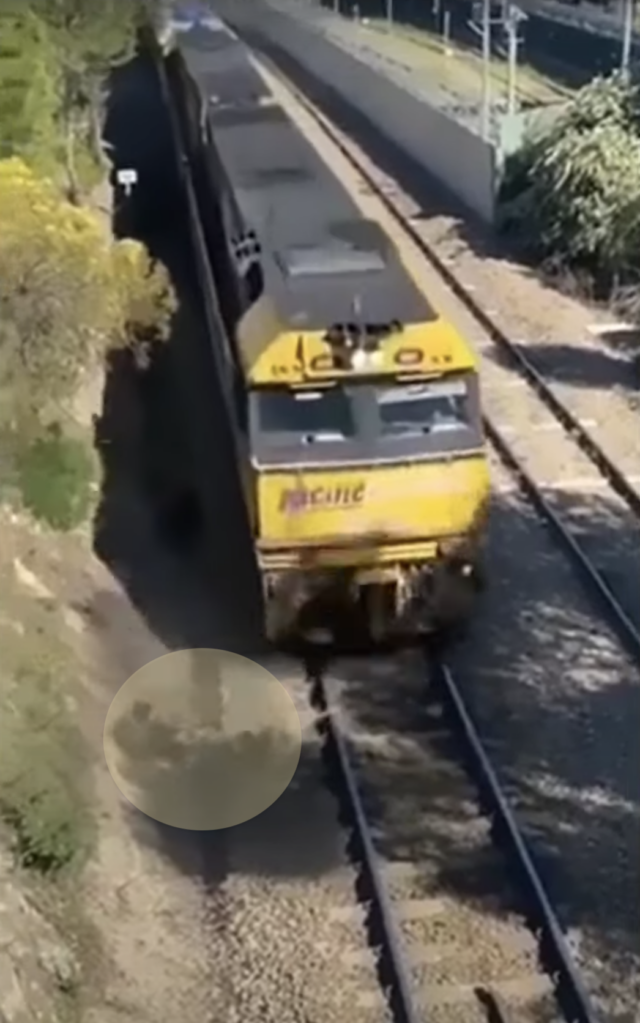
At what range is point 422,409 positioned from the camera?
1459cm

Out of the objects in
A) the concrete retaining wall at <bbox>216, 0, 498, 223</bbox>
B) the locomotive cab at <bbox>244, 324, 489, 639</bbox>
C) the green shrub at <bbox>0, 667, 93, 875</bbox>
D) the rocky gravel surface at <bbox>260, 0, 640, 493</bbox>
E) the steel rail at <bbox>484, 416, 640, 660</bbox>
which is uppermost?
the locomotive cab at <bbox>244, 324, 489, 639</bbox>

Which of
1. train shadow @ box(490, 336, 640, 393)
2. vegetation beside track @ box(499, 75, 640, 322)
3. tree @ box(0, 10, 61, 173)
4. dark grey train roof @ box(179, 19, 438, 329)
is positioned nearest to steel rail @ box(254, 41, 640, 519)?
train shadow @ box(490, 336, 640, 393)

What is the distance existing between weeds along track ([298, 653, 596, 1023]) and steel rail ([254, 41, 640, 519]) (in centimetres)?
484

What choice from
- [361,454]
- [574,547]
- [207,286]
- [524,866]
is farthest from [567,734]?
[207,286]

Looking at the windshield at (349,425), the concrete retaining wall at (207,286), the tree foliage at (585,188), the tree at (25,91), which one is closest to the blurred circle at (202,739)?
the windshield at (349,425)

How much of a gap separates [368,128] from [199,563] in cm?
3143

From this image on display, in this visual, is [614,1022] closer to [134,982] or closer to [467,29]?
[134,982]

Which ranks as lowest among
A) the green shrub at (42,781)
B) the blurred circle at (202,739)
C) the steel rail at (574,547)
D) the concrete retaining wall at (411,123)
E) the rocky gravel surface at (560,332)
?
the concrete retaining wall at (411,123)

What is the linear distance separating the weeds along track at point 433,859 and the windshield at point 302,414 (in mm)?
2066

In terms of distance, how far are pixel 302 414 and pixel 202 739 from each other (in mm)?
2563

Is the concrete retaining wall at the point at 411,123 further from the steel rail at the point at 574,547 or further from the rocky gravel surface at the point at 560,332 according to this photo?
the steel rail at the point at 574,547

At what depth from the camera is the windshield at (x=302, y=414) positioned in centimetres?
1441

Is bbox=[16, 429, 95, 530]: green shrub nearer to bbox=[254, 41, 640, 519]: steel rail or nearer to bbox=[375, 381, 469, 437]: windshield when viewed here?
bbox=[375, 381, 469, 437]: windshield

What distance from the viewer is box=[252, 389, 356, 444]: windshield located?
14406 millimetres
